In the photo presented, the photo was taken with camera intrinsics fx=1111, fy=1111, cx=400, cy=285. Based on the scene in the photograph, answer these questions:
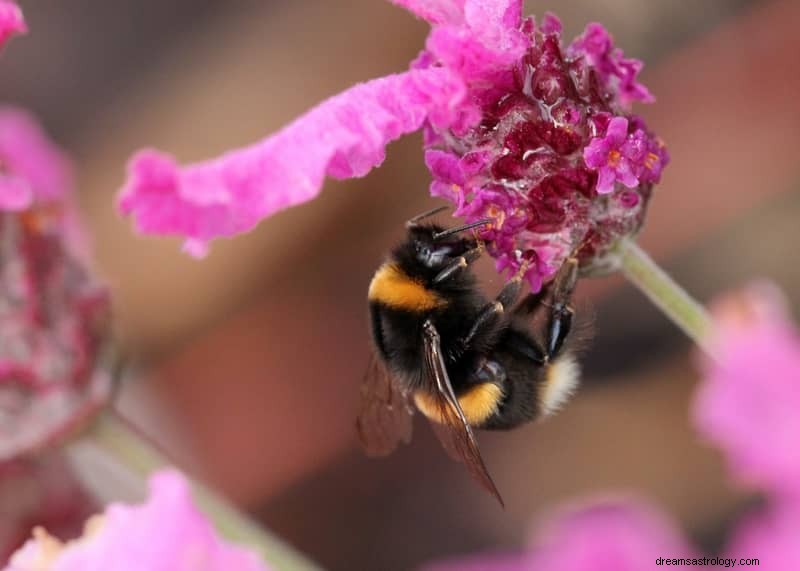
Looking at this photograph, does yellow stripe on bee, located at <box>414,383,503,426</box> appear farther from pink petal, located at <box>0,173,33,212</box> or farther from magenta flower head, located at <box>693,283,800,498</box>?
magenta flower head, located at <box>693,283,800,498</box>

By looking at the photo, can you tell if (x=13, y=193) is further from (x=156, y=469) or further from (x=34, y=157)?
(x=34, y=157)

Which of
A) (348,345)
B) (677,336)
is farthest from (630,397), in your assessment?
(348,345)

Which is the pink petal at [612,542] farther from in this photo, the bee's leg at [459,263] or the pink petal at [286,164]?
the pink petal at [286,164]

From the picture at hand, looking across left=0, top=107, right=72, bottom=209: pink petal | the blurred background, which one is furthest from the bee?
the blurred background

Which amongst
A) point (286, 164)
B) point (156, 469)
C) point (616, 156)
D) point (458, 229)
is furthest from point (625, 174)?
point (156, 469)

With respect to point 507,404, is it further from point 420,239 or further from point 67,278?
point 67,278
